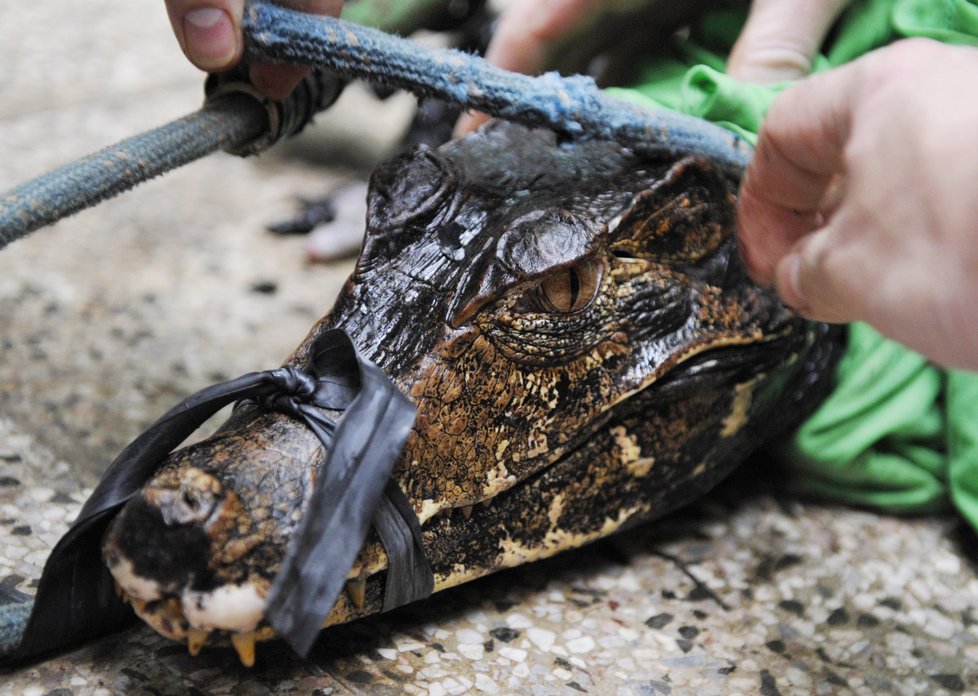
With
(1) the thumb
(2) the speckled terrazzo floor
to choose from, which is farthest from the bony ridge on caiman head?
(1) the thumb

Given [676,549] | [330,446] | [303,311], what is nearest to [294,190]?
[303,311]

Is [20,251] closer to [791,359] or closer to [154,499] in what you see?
[154,499]

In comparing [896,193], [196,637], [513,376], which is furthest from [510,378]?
[896,193]

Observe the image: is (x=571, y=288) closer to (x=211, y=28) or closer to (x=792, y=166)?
(x=792, y=166)

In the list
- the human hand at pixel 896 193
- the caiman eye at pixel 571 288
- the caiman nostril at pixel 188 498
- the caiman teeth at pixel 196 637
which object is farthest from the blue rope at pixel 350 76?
the caiman teeth at pixel 196 637

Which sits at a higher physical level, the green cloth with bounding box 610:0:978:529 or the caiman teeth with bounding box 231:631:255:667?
the caiman teeth with bounding box 231:631:255:667

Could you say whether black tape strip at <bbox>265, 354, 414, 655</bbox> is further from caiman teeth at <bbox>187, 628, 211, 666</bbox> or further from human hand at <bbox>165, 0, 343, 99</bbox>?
human hand at <bbox>165, 0, 343, 99</bbox>
